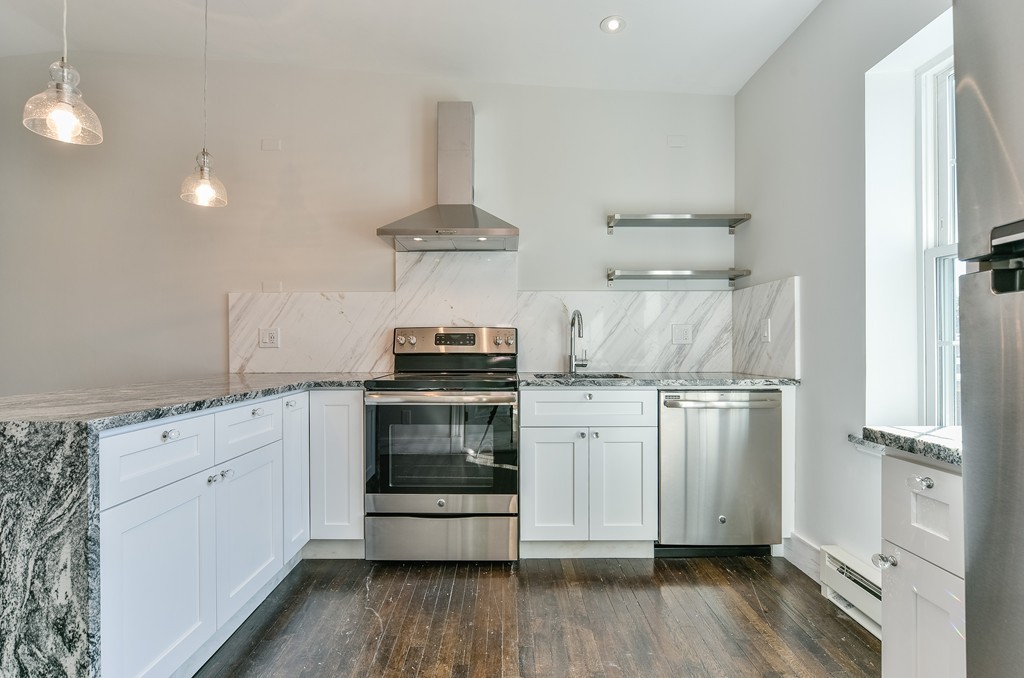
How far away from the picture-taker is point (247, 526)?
1.76 meters

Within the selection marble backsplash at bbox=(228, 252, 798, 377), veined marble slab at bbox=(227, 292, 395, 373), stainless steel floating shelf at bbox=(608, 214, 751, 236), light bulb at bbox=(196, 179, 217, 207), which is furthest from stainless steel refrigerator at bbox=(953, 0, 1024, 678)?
veined marble slab at bbox=(227, 292, 395, 373)

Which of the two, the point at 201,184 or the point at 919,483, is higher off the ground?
the point at 201,184

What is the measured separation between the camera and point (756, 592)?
2049 millimetres

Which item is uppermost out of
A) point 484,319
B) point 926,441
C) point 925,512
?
point 484,319

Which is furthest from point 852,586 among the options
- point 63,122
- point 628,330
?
point 63,122

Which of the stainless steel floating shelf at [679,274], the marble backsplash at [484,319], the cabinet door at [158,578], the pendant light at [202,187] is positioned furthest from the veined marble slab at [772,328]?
the pendant light at [202,187]

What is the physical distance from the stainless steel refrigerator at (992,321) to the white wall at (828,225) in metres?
1.34

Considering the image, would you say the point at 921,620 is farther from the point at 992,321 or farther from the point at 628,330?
the point at 628,330

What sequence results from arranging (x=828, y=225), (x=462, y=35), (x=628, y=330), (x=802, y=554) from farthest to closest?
(x=628, y=330)
(x=462, y=35)
(x=802, y=554)
(x=828, y=225)

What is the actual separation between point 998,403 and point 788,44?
2.51 metres

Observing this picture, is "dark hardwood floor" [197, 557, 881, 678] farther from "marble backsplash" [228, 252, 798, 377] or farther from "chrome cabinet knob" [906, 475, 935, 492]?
"marble backsplash" [228, 252, 798, 377]

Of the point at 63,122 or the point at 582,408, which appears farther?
the point at 582,408

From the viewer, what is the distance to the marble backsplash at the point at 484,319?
289 cm

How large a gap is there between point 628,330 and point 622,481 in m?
0.99
